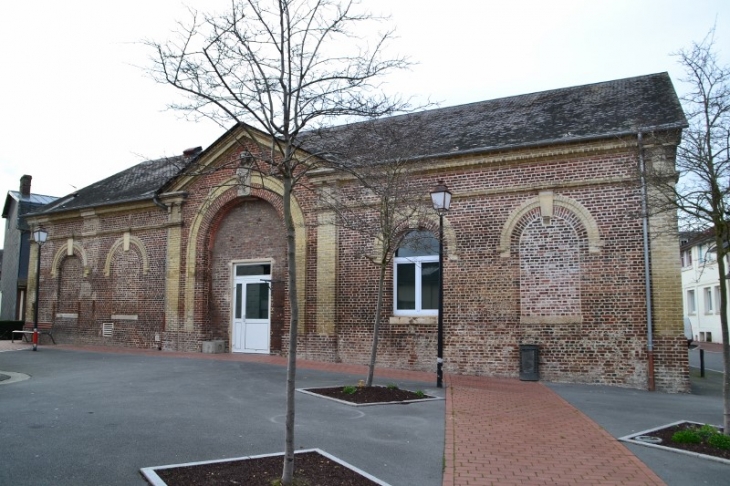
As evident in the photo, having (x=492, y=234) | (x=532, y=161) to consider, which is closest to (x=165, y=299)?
(x=492, y=234)

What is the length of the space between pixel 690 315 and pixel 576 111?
32.1 meters

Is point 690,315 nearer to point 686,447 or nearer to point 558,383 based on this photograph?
point 558,383

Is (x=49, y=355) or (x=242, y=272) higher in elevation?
(x=242, y=272)

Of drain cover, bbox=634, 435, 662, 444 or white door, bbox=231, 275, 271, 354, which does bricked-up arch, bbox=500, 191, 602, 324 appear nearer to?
drain cover, bbox=634, 435, 662, 444

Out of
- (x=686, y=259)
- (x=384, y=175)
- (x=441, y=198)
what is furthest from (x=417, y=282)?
(x=686, y=259)

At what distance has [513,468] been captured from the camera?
5.89 meters

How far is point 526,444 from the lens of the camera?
6.90 meters

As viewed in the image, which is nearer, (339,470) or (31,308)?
(339,470)

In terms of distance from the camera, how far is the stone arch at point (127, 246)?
18.5m

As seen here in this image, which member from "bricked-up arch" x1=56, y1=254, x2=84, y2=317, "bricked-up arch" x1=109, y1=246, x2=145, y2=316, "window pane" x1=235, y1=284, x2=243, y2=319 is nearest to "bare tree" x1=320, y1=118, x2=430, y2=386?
"window pane" x1=235, y1=284, x2=243, y2=319

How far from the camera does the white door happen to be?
16625mm

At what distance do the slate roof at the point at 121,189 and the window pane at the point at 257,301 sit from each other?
180 inches

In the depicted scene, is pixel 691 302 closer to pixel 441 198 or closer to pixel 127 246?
pixel 441 198

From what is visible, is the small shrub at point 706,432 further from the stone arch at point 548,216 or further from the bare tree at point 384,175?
the stone arch at point 548,216
